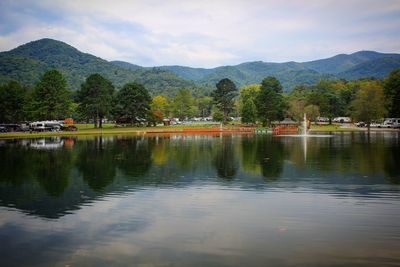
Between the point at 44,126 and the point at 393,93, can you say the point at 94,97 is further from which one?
the point at 393,93

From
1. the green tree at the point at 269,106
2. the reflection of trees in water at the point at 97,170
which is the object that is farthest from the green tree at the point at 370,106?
the reflection of trees in water at the point at 97,170

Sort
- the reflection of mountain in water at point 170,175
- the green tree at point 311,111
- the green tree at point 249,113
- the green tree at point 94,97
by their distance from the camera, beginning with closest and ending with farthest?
the reflection of mountain in water at point 170,175 → the green tree at point 94,97 → the green tree at point 249,113 → the green tree at point 311,111

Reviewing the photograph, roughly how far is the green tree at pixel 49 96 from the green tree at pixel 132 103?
514 inches

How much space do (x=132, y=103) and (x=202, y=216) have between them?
82.7 meters

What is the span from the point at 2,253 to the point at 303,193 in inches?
481

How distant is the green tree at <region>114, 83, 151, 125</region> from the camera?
→ 309ft

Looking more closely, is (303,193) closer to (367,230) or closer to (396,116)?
(367,230)

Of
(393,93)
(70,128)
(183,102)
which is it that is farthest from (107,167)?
(183,102)

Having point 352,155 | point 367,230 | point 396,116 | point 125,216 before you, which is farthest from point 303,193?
point 396,116

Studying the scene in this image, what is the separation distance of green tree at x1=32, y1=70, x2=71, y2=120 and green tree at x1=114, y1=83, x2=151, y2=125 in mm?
13044


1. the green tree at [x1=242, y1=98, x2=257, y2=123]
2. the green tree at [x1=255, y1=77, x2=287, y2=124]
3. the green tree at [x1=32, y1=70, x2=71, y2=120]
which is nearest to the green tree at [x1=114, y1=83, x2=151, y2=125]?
the green tree at [x1=32, y1=70, x2=71, y2=120]

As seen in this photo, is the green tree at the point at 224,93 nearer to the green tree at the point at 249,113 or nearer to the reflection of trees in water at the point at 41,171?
the green tree at the point at 249,113

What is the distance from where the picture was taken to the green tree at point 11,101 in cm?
9069

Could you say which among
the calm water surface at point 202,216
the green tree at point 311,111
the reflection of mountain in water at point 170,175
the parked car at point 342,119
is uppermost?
the green tree at point 311,111
